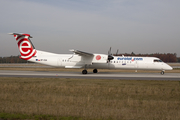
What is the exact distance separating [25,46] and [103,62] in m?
13.6

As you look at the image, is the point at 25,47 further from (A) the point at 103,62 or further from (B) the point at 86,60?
(A) the point at 103,62

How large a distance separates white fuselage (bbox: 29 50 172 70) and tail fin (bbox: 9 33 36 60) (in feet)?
3.00

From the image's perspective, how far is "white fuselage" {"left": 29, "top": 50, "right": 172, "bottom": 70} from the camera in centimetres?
2695

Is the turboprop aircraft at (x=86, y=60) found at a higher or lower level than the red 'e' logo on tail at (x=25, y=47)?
lower

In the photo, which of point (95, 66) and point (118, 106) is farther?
point (95, 66)

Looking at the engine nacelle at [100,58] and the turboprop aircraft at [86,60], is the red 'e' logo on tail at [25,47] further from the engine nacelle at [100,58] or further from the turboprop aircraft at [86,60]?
the engine nacelle at [100,58]

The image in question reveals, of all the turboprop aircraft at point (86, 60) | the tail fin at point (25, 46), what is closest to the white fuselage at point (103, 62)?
the turboprop aircraft at point (86, 60)

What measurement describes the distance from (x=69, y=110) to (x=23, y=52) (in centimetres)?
2338

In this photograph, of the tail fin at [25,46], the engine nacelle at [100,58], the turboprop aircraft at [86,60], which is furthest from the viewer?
the tail fin at [25,46]

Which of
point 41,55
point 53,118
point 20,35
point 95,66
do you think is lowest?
point 53,118

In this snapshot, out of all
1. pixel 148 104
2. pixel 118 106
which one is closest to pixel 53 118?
pixel 118 106

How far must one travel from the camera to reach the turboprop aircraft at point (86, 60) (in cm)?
2680

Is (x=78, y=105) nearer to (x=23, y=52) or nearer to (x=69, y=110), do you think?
(x=69, y=110)

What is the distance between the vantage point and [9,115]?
6605 millimetres
